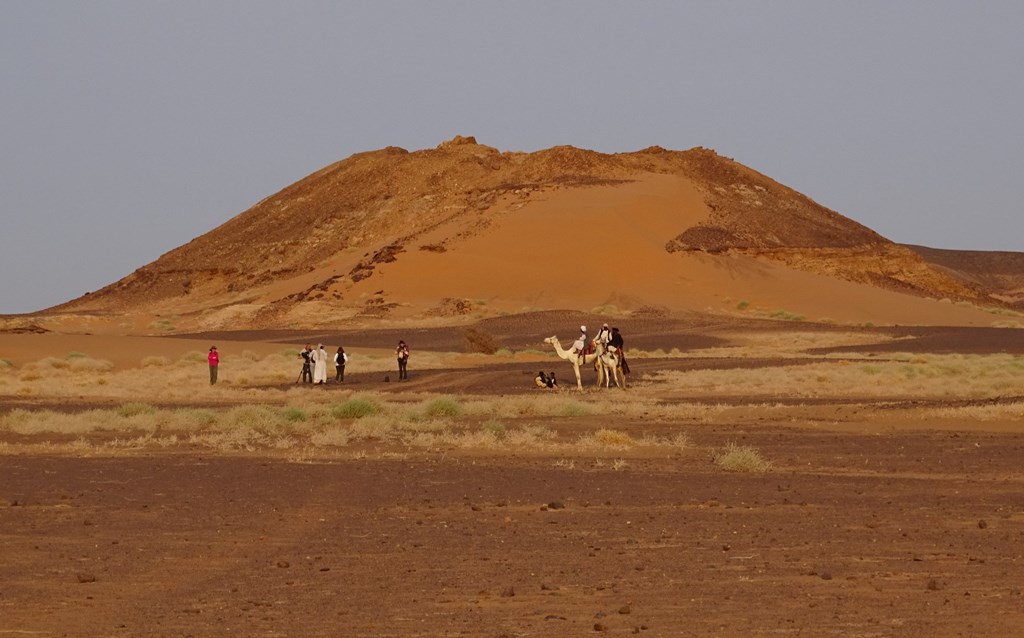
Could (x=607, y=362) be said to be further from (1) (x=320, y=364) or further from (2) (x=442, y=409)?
(1) (x=320, y=364)

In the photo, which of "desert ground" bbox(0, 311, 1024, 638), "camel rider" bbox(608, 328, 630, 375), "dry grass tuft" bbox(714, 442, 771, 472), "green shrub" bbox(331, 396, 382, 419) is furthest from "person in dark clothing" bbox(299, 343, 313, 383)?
"dry grass tuft" bbox(714, 442, 771, 472)

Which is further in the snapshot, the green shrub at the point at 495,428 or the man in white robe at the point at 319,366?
the man in white robe at the point at 319,366

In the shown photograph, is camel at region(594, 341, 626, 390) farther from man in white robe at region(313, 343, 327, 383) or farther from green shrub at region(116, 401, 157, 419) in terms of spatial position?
green shrub at region(116, 401, 157, 419)

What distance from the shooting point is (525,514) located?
48.8 feet

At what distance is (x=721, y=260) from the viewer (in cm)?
9144

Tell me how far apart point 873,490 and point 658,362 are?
30.6 metres

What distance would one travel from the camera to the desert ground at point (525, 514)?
9812mm

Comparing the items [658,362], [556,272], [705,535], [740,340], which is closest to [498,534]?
[705,535]

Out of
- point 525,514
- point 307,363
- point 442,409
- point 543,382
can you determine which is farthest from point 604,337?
point 525,514

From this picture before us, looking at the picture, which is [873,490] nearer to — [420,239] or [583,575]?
[583,575]

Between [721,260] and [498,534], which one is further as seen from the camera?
[721,260]

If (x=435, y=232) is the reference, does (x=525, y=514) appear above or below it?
below

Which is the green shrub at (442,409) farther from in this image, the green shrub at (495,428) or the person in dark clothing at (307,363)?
the person in dark clothing at (307,363)

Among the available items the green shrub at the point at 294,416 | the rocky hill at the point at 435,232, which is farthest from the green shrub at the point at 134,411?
the rocky hill at the point at 435,232
